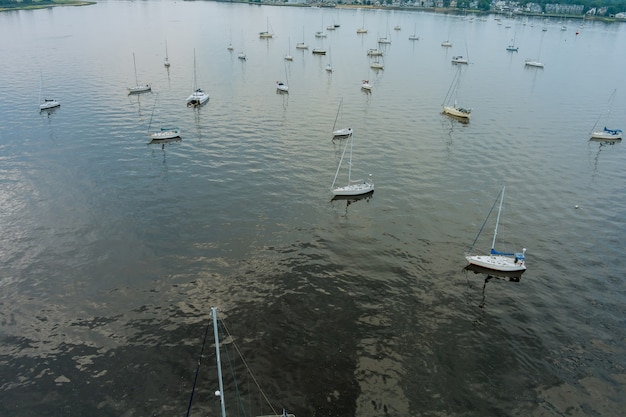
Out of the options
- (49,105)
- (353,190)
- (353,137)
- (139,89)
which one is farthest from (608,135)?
(49,105)

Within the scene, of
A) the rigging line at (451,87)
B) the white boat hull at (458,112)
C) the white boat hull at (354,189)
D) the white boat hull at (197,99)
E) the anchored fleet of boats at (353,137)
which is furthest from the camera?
the rigging line at (451,87)

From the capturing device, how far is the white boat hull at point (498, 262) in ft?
181

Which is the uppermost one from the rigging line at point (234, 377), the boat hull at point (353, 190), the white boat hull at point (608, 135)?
the white boat hull at point (608, 135)

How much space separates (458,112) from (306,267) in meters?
87.6

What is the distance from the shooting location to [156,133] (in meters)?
97.6

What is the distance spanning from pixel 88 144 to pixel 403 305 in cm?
7922

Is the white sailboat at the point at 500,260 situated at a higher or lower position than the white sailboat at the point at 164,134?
lower

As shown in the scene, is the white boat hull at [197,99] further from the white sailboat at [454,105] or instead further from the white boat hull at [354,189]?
the white sailboat at [454,105]

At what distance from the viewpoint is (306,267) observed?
182 ft

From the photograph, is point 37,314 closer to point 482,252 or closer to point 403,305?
point 403,305

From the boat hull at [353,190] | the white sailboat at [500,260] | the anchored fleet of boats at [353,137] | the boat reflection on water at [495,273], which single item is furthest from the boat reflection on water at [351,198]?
the boat reflection on water at [495,273]

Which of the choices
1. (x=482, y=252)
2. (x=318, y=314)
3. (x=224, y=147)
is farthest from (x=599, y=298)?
(x=224, y=147)

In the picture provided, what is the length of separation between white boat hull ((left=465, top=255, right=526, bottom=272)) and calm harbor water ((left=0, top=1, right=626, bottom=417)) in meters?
1.98

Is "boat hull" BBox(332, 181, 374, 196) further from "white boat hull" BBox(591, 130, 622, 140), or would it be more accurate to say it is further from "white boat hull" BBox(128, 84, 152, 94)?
"white boat hull" BBox(128, 84, 152, 94)
